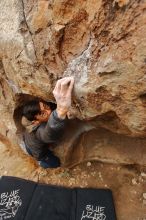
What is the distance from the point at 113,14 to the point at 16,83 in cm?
87

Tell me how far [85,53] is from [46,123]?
0.69 meters

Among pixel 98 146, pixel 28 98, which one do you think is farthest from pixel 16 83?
pixel 98 146

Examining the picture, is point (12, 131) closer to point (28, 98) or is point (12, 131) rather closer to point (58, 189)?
point (28, 98)

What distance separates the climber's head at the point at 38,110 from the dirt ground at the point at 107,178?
1.93ft

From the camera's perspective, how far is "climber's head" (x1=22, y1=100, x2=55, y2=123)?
6.04 feet

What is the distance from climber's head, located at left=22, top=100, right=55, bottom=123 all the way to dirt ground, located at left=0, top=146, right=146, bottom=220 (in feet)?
1.93

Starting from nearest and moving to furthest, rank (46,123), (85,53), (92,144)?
(85,53) < (46,123) < (92,144)

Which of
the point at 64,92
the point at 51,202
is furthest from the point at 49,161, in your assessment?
the point at 64,92

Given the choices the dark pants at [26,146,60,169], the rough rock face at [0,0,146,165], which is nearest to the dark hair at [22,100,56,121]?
the rough rock face at [0,0,146,165]

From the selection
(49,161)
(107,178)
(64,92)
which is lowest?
(107,178)

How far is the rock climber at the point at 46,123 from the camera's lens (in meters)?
1.45

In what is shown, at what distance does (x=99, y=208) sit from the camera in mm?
1911

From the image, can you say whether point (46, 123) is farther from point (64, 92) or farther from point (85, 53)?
point (85, 53)

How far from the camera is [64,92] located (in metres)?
1.43
